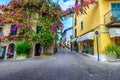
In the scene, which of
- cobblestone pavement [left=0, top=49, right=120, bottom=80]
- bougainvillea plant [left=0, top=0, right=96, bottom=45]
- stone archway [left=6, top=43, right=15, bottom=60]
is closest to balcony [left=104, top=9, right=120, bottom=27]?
cobblestone pavement [left=0, top=49, right=120, bottom=80]

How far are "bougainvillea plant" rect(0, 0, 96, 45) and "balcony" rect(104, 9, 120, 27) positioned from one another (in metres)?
5.56

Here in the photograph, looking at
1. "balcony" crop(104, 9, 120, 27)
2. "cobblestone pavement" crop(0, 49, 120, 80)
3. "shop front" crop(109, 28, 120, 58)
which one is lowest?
"cobblestone pavement" crop(0, 49, 120, 80)

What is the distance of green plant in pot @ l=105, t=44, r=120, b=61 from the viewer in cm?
1219

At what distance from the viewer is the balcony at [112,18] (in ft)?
39.5

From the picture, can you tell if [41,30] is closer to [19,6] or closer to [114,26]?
[19,6]

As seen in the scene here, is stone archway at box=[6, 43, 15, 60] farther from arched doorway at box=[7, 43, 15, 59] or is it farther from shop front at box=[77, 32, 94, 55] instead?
shop front at box=[77, 32, 94, 55]

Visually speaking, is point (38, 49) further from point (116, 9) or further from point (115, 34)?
point (116, 9)

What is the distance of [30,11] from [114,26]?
13.1 m

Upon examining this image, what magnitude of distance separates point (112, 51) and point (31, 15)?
541 inches

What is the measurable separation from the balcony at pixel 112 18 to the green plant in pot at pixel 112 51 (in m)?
2.22

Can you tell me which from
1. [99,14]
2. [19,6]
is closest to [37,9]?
[19,6]

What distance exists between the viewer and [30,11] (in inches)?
799

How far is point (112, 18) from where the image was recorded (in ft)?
39.5

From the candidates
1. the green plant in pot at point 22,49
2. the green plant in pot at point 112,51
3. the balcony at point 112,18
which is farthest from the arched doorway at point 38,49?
the balcony at point 112,18
